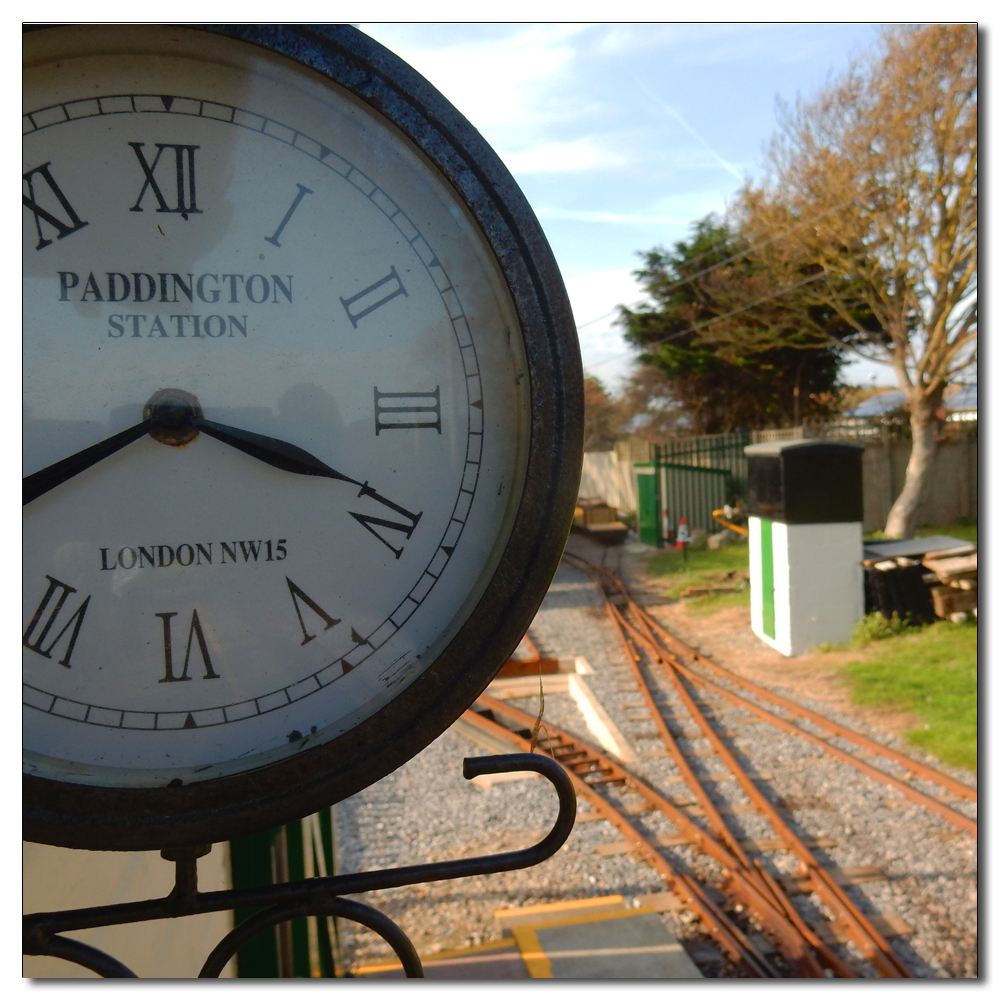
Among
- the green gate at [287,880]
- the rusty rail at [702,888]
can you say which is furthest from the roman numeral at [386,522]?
the rusty rail at [702,888]

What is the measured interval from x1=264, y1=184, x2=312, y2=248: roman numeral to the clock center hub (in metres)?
0.14

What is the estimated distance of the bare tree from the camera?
701cm

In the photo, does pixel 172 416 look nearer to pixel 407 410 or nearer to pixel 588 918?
pixel 407 410

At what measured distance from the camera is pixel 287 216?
2.29ft

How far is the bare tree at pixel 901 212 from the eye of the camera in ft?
23.0

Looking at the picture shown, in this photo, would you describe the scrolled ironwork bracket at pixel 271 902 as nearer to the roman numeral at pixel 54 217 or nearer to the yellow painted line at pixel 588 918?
the roman numeral at pixel 54 217

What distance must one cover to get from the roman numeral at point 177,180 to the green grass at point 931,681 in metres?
4.73

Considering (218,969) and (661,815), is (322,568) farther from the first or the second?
(661,815)

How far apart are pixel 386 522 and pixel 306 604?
0.09 meters

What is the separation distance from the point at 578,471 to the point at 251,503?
260 millimetres

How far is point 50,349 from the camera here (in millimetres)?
671

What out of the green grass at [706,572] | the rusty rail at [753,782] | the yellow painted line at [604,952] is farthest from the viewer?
the green grass at [706,572]

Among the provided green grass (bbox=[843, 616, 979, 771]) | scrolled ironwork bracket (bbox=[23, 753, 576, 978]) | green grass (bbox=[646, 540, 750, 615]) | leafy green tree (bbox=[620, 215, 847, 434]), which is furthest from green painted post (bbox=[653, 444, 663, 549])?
scrolled ironwork bracket (bbox=[23, 753, 576, 978])

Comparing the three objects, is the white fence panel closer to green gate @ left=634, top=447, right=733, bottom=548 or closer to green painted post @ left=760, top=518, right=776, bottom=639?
green gate @ left=634, top=447, right=733, bottom=548
